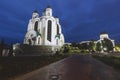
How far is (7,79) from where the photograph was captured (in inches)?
267

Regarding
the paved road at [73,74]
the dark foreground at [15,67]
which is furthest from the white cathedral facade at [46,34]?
the paved road at [73,74]

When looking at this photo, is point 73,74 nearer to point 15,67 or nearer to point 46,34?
point 15,67

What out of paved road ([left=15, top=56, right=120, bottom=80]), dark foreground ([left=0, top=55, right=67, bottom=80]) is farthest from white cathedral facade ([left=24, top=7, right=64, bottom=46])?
paved road ([left=15, top=56, right=120, bottom=80])

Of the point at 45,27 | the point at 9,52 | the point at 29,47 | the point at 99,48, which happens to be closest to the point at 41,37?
the point at 45,27

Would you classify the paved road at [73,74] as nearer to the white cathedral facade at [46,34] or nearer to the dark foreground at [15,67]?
the dark foreground at [15,67]

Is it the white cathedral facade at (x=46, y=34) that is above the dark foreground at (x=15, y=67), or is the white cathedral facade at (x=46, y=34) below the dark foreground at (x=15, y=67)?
above

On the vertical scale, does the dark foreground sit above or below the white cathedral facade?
below

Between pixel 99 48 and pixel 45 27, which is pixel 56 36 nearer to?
pixel 45 27

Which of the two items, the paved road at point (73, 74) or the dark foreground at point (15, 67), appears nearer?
the paved road at point (73, 74)

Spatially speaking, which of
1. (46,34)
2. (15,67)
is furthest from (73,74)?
(46,34)

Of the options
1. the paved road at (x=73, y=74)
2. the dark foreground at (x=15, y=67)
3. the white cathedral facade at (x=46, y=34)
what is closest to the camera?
the paved road at (x=73, y=74)

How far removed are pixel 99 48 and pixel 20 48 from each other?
51.2m

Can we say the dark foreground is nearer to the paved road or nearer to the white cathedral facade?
the paved road

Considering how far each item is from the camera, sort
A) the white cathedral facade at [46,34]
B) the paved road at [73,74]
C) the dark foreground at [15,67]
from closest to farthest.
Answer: the paved road at [73,74], the dark foreground at [15,67], the white cathedral facade at [46,34]
